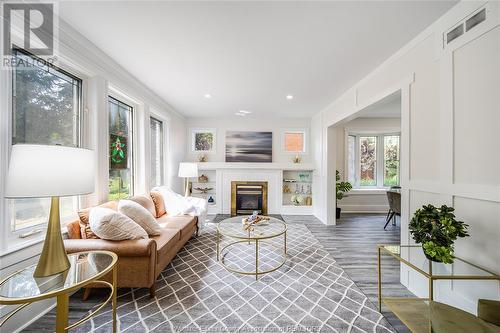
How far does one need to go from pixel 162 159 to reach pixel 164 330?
3513 mm

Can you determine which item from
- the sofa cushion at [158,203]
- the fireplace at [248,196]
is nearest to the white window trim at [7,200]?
the sofa cushion at [158,203]

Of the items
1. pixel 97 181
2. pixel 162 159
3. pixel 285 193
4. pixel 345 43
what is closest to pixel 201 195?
pixel 162 159

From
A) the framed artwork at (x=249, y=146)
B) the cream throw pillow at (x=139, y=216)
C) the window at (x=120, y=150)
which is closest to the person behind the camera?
the cream throw pillow at (x=139, y=216)

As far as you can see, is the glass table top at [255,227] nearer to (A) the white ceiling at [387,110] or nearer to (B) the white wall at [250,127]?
(A) the white ceiling at [387,110]

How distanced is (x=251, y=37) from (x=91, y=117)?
2.04 meters

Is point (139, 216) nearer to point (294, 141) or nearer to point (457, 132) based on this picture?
point (457, 132)

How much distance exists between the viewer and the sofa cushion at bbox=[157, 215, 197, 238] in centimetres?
284

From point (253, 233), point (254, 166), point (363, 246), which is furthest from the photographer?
point (254, 166)

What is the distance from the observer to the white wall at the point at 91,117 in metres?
1.52

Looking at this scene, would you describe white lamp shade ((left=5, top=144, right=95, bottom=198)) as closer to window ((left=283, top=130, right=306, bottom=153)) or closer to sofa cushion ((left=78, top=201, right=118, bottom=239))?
sofa cushion ((left=78, top=201, right=118, bottom=239))

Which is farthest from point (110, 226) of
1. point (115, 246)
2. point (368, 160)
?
point (368, 160)

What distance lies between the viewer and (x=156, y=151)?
4324 mm

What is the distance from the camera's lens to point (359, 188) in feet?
18.7

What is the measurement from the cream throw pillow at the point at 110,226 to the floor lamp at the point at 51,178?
0.61 m
